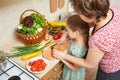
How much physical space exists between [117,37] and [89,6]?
234mm

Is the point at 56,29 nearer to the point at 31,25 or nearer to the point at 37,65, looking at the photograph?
the point at 31,25

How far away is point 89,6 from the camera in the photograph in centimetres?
84

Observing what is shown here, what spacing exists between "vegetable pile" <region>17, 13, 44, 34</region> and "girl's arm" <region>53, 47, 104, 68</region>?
0.21m

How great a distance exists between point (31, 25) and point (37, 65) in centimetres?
29

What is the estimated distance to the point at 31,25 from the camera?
4.02ft

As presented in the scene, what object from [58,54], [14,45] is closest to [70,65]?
[58,54]

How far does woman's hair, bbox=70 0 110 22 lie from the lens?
32.7 inches

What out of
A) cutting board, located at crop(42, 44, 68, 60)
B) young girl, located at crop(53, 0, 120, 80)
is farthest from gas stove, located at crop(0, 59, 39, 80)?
young girl, located at crop(53, 0, 120, 80)

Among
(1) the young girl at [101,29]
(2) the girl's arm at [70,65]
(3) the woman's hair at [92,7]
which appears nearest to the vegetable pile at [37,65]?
(2) the girl's arm at [70,65]

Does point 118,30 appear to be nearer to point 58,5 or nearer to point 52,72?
point 52,72

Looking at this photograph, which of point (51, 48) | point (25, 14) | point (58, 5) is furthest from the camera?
point (58, 5)

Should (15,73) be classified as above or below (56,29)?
below

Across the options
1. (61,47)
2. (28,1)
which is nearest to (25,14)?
(28,1)

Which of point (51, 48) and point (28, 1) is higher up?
point (28, 1)
